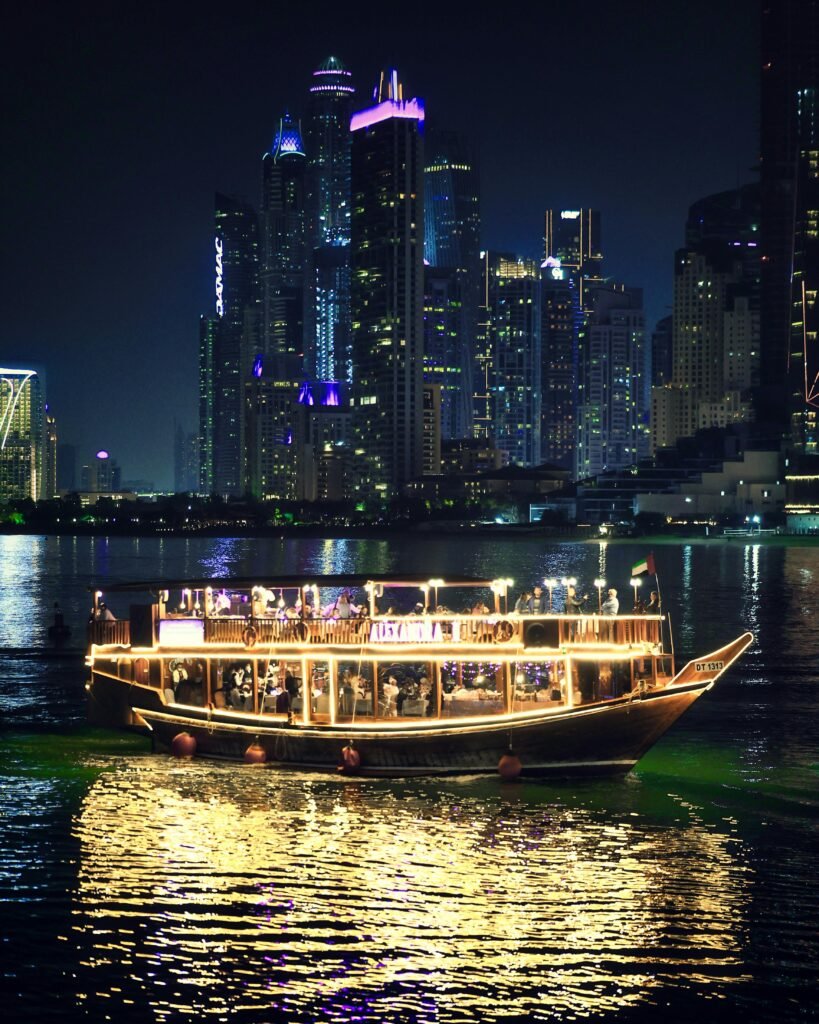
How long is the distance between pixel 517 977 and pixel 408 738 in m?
10.8

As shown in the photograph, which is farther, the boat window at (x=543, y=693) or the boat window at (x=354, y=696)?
the boat window at (x=354, y=696)

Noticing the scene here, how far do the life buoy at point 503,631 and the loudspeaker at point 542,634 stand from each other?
49 centimetres

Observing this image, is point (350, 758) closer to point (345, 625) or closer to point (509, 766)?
point (345, 625)

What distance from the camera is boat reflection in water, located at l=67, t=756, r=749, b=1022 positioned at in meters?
19.3

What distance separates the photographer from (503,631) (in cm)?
3086

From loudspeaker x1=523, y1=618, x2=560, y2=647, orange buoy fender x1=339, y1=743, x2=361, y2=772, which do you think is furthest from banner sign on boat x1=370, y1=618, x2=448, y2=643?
orange buoy fender x1=339, y1=743, x2=361, y2=772

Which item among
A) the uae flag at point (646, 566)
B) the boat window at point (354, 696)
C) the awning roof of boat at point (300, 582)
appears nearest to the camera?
the uae flag at point (646, 566)

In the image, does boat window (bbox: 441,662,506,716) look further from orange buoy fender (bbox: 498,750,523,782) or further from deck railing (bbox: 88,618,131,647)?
deck railing (bbox: 88,618,131,647)

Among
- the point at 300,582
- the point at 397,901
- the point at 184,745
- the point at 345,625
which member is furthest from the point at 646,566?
the point at 184,745

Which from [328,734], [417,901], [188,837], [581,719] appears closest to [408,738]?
[328,734]

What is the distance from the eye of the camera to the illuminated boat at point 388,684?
98.2 feet

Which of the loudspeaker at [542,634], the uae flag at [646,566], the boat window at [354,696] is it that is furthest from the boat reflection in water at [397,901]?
the uae flag at [646,566]

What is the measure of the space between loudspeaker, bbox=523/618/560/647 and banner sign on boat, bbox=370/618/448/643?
183 cm

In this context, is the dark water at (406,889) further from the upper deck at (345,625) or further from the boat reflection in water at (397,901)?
the upper deck at (345,625)
